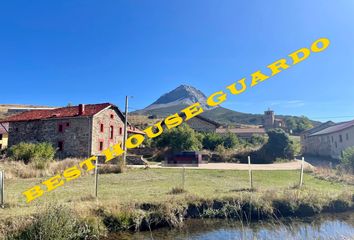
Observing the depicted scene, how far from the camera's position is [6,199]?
10.5m

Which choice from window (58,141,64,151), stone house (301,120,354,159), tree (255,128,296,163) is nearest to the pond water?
tree (255,128,296,163)

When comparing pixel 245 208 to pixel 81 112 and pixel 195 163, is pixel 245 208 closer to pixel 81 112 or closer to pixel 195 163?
pixel 195 163

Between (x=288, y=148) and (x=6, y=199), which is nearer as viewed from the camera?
(x=6, y=199)

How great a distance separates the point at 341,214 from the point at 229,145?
26326 mm

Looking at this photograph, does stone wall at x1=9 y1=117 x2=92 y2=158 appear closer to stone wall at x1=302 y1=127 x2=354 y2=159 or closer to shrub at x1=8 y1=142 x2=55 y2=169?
shrub at x1=8 y1=142 x2=55 y2=169

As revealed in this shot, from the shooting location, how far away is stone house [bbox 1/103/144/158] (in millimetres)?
32938

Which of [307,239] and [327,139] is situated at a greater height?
[327,139]

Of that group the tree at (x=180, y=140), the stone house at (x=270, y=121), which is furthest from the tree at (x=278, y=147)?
the stone house at (x=270, y=121)

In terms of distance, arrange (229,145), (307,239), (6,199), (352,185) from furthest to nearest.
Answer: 1. (229,145)
2. (352,185)
3. (6,199)
4. (307,239)

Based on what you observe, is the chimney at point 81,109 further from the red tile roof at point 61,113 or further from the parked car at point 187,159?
the parked car at point 187,159

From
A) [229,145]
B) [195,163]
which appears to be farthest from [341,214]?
[229,145]

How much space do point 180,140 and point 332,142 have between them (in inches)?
810

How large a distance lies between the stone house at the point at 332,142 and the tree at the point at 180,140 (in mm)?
16240

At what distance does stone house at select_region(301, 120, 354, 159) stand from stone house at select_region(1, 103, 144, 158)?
2678 centimetres
